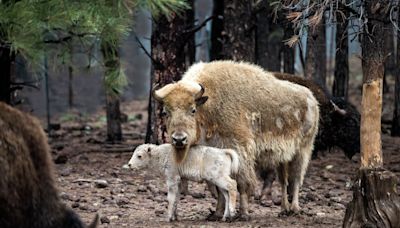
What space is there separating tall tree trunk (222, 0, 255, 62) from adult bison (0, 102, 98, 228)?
A: 711cm

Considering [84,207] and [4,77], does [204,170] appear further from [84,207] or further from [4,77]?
[4,77]

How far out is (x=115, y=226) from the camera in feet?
26.1

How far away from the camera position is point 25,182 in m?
5.58

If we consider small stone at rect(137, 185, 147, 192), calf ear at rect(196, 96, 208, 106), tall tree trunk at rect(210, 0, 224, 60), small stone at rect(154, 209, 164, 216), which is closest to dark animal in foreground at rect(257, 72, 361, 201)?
small stone at rect(137, 185, 147, 192)

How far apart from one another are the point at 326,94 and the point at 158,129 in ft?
9.28

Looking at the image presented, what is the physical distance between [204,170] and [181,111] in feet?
2.15

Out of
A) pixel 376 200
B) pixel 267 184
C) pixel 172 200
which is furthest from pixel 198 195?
pixel 376 200

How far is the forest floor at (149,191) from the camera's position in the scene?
28.4 ft

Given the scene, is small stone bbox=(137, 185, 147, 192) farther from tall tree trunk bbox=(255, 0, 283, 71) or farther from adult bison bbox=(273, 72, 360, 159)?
tall tree trunk bbox=(255, 0, 283, 71)

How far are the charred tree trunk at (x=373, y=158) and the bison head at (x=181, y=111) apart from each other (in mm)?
1790

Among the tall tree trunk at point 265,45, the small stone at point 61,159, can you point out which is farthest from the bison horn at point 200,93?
the tall tree trunk at point 265,45

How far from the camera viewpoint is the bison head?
8.05 m

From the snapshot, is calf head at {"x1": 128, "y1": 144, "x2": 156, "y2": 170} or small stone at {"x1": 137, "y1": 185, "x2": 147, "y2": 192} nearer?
calf head at {"x1": 128, "y1": 144, "x2": 156, "y2": 170}

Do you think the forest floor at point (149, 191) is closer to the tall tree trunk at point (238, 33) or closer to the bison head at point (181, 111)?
the bison head at point (181, 111)
